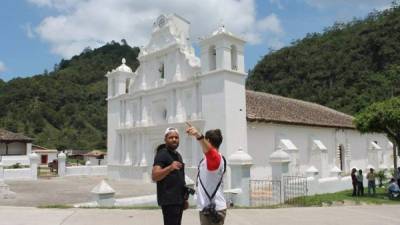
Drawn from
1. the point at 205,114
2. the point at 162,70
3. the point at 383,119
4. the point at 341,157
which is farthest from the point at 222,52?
the point at 341,157

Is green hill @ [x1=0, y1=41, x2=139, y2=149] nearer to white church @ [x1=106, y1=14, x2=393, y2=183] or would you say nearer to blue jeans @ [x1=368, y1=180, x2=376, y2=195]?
white church @ [x1=106, y1=14, x2=393, y2=183]

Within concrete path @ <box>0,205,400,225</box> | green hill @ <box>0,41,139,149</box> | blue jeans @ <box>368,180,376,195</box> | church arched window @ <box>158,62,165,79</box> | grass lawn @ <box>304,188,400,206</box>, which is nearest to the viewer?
concrete path @ <box>0,205,400,225</box>

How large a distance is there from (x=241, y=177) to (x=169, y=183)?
8.53 m

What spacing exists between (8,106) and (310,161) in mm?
52625

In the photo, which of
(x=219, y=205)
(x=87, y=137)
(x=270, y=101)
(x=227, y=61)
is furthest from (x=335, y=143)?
(x=87, y=137)

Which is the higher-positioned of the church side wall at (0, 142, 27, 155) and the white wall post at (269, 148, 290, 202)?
the church side wall at (0, 142, 27, 155)

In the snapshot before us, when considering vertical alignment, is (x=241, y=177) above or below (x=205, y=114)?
below

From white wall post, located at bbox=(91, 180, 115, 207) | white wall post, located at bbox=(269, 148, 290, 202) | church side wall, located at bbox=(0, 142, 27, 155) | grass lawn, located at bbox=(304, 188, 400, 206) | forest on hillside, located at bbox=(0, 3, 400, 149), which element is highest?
forest on hillside, located at bbox=(0, 3, 400, 149)

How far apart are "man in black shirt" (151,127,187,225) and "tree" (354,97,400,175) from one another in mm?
13373

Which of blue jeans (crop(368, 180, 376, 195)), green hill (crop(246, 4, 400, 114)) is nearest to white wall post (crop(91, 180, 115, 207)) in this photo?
blue jeans (crop(368, 180, 376, 195))

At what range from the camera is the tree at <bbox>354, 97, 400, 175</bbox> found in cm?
1584

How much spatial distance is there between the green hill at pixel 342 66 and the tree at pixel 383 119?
32.4 metres

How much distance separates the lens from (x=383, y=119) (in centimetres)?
1603

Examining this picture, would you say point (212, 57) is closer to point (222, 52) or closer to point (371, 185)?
point (222, 52)
